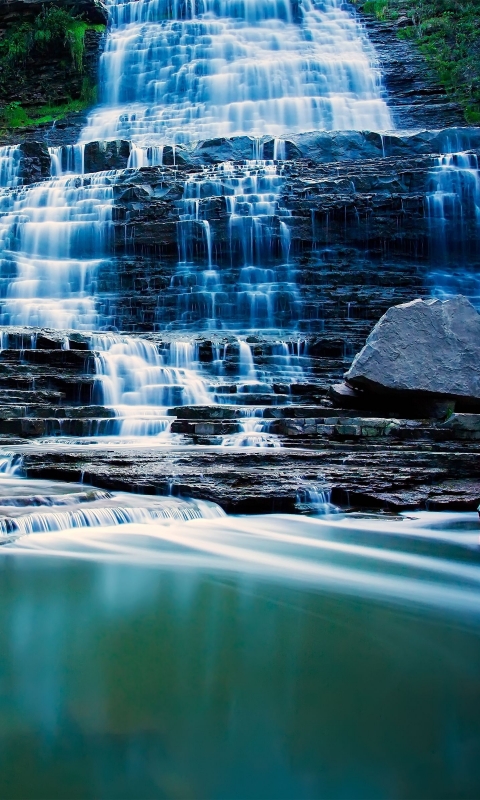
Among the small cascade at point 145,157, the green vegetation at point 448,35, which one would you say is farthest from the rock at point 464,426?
the green vegetation at point 448,35

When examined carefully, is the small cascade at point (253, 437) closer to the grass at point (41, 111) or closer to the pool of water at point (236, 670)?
the pool of water at point (236, 670)

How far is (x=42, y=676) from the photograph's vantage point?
2.91m

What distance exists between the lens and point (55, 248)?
18.3m

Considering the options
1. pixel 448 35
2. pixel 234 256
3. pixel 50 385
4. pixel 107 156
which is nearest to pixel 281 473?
pixel 50 385

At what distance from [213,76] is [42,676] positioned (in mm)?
27211

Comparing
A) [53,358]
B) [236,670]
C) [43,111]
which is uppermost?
[43,111]

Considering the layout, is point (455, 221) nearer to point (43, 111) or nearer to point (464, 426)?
point (464, 426)

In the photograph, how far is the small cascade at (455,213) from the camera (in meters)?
17.8

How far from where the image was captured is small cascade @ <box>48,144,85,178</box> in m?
21.5

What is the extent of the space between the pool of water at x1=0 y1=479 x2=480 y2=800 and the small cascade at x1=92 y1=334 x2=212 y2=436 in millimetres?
5871

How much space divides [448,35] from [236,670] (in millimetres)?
28859

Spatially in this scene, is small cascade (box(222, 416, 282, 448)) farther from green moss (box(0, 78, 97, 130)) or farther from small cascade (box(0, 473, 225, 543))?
green moss (box(0, 78, 97, 130))

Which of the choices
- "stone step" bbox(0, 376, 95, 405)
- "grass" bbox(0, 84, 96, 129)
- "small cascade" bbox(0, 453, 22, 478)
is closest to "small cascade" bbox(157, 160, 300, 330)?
"stone step" bbox(0, 376, 95, 405)

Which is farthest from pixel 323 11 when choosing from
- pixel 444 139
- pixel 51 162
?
pixel 51 162
